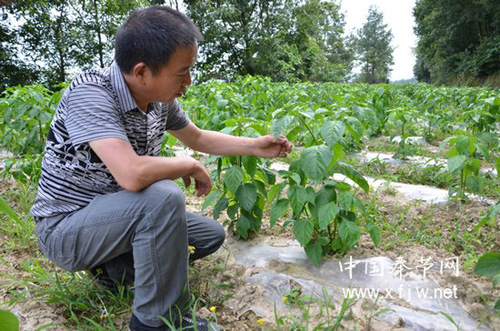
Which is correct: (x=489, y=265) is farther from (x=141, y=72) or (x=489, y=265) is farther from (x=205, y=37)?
(x=205, y=37)

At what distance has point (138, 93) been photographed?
1.61 m

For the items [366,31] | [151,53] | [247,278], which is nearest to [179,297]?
[247,278]

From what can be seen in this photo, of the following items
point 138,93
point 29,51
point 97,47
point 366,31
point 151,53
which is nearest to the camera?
point 151,53

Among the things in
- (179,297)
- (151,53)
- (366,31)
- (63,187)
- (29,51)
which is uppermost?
(366,31)

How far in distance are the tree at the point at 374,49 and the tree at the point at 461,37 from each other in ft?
96.6

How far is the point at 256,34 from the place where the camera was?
20906 mm

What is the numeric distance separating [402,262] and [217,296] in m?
0.99

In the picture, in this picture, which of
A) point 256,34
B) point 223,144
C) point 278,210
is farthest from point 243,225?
point 256,34

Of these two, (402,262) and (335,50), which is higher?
(335,50)

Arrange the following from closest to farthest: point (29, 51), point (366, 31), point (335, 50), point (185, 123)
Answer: point (185, 123), point (29, 51), point (335, 50), point (366, 31)

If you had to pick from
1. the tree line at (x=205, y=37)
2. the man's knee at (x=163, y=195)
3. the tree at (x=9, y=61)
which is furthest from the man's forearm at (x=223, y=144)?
the tree at (x=9, y=61)

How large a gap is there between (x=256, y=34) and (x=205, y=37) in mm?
2725

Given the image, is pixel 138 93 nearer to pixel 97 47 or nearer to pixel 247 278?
pixel 247 278

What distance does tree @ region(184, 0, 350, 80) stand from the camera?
19938 millimetres
